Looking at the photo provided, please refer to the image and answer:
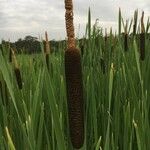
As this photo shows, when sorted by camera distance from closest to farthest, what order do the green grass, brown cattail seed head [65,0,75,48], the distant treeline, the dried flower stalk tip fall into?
brown cattail seed head [65,0,75,48]
the green grass
the dried flower stalk tip
the distant treeline

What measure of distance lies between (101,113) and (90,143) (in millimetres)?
138

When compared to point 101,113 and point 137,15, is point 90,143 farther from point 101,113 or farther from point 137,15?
point 137,15

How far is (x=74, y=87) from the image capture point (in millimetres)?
764

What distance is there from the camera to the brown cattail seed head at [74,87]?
0.76m

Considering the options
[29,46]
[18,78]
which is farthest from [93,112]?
[29,46]

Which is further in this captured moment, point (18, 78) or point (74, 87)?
point (18, 78)

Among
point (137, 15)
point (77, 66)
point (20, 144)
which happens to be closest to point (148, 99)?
point (20, 144)

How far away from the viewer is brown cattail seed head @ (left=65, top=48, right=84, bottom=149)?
0.76 m

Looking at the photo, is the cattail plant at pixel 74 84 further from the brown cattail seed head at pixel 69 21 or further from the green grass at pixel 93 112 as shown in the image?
the green grass at pixel 93 112

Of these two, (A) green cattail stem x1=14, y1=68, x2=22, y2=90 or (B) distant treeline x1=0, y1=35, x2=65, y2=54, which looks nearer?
(A) green cattail stem x1=14, y1=68, x2=22, y2=90

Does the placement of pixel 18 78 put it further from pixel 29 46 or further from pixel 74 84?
pixel 29 46

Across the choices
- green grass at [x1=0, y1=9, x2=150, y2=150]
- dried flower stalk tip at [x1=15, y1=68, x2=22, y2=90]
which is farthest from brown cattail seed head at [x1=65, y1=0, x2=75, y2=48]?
dried flower stalk tip at [x1=15, y1=68, x2=22, y2=90]

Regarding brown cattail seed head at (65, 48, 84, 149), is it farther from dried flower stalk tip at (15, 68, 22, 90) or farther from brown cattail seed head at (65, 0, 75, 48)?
dried flower stalk tip at (15, 68, 22, 90)

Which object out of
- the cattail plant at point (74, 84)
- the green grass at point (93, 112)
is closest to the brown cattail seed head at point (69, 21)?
the cattail plant at point (74, 84)
